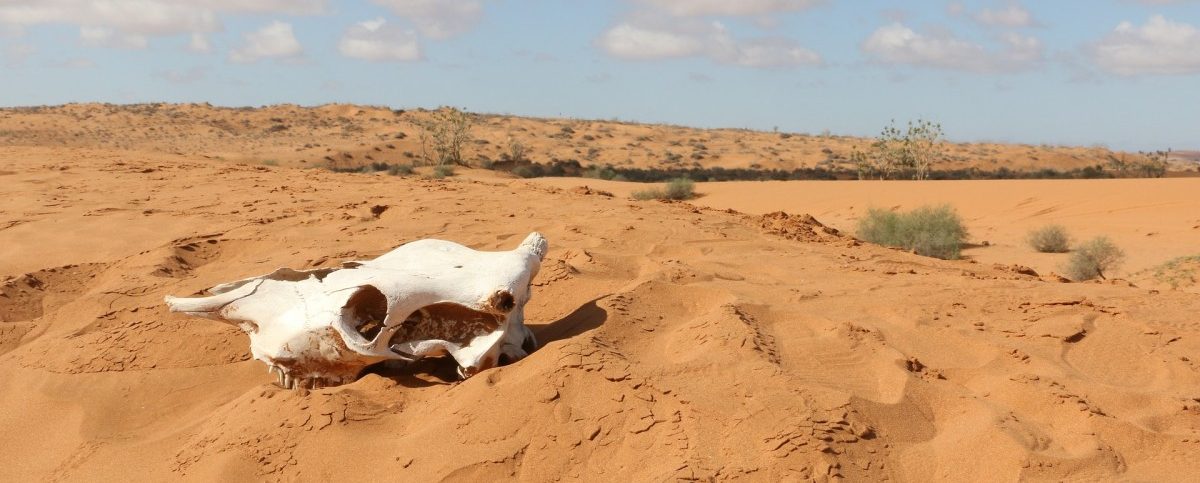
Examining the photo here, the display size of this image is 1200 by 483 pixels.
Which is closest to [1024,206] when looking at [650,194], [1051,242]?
[1051,242]

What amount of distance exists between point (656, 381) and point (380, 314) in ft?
4.20

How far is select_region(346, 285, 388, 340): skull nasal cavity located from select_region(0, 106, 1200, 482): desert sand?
215mm

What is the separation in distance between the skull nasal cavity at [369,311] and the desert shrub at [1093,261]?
816 cm

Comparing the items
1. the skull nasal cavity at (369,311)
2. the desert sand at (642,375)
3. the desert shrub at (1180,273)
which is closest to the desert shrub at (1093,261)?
the desert shrub at (1180,273)

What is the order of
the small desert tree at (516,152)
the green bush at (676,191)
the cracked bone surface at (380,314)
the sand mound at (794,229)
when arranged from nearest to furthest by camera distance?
the cracked bone surface at (380,314) < the sand mound at (794,229) < the green bush at (676,191) < the small desert tree at (516,152)

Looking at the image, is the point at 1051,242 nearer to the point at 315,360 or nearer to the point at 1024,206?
the point at 1024,206

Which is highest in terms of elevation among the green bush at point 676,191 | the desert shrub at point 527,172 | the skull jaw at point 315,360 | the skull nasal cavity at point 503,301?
the skull nasal cavity at point 503,301

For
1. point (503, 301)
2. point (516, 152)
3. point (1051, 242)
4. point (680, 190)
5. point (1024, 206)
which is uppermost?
point (503, 301)

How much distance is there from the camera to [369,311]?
396 cm

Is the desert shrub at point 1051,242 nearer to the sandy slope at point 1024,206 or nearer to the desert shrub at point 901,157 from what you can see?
the sandy slope at point 1024,206

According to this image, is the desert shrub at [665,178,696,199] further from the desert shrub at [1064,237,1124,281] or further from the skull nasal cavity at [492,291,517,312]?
the skull nasal cavity at [492,291,517,312]

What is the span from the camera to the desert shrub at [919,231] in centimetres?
1166

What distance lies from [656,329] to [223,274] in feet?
9.19

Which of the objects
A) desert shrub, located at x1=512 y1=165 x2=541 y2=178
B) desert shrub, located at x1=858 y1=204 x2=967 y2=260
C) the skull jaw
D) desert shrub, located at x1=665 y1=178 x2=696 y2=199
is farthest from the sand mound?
desert shrub, located at x1=512 y1=165 x2=541 y2=178
